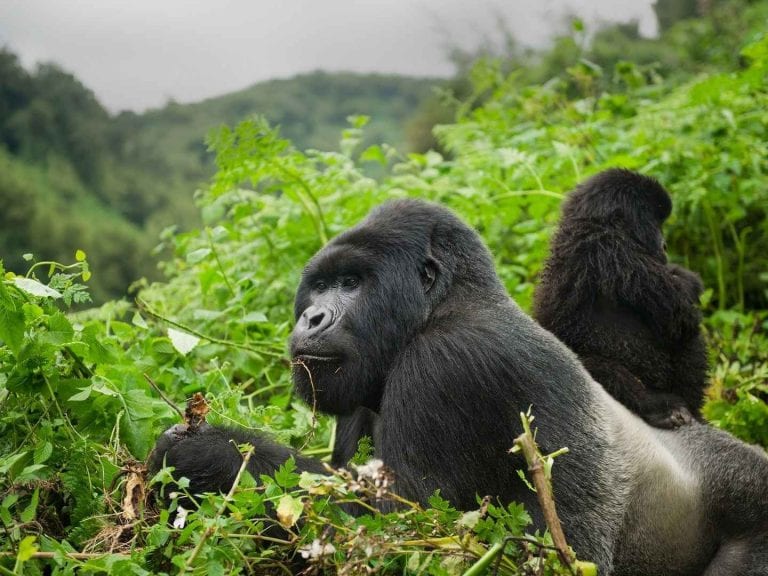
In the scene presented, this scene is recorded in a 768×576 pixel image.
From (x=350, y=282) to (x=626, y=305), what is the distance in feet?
5.95

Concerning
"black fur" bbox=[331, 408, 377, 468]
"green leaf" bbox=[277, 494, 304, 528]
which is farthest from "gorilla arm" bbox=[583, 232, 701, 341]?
"green leaf" bbox=[277, 494, 304, 528]

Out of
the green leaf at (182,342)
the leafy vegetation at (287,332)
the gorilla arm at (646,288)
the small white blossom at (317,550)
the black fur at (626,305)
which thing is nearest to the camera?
the small white blossom at (317,550)

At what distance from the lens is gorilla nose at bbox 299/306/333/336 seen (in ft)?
10.3

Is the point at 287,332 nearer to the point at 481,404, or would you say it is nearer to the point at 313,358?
the point at 313,358

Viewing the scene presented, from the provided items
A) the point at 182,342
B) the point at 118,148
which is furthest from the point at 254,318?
the point at 118,148

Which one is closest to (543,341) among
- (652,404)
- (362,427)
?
(362,427)

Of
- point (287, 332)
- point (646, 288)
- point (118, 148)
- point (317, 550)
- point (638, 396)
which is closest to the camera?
point (317, 550)

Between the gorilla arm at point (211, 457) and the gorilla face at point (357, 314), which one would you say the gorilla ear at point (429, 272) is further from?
the gorilla arm at point (211, 457)

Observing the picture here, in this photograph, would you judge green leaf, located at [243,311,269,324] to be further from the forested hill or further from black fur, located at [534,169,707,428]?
→ the forested hill

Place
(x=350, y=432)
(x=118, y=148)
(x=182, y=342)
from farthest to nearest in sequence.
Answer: (x=118, y=148)
(x=182, y=342)
(x=350, y=432)

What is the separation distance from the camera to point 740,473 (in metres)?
3.42

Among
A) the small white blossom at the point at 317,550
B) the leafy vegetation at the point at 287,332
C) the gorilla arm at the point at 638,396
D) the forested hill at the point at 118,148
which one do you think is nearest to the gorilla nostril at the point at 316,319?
the leafy vegetation at the point at 287,332

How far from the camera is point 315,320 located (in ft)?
10.4

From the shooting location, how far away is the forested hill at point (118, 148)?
514 inches
